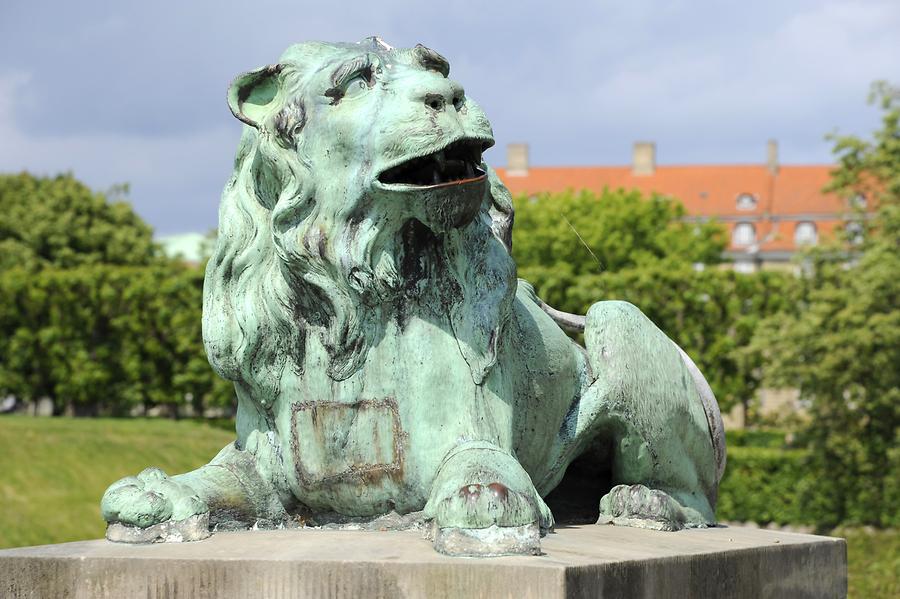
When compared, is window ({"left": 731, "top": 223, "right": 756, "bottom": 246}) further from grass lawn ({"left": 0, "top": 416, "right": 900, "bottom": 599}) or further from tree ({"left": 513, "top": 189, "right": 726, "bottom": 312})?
grass lawn ({"left": 0, "top": 416, "right": 900, "bottom": 599})

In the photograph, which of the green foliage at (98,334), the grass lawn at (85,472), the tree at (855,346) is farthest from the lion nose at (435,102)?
the green foliage at (98,334)

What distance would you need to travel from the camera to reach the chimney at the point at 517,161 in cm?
8069

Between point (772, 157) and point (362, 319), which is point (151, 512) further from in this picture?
point (772, 157)

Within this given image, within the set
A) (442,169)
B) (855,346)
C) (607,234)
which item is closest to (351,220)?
(442,169)

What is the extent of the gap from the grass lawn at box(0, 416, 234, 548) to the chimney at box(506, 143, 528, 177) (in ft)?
160

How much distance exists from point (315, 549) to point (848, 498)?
26563 mm

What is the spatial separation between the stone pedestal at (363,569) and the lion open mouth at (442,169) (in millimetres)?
1105

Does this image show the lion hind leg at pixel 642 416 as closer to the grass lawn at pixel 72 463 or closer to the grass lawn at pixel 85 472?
the grass lawn at pixel 85 472

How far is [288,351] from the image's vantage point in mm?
4551

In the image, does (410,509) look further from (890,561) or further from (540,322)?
(890,561)

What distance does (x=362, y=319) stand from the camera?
445 cm

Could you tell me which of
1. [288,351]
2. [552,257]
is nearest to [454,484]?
[288,351]

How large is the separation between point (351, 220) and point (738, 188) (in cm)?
7534

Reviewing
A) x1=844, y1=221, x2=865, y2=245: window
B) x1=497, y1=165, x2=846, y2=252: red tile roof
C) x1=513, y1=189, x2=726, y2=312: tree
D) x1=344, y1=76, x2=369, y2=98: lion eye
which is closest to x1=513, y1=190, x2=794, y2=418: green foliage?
x1=513, y1=189, x2=726, y2=312: tree
